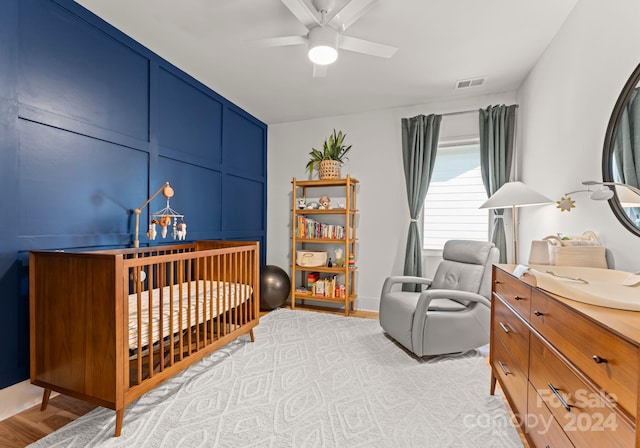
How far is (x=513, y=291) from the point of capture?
4.86 ft

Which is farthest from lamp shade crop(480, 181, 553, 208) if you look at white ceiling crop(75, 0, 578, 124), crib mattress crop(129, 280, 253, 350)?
crib mattress crop(129, 280, 253, 350)

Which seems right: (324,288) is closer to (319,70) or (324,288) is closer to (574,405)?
(319,70)

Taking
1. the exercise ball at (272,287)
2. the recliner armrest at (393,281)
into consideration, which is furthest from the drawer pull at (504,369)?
the exercise ball at (272,287)

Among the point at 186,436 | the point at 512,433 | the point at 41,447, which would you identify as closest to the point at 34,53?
the point at 41,447

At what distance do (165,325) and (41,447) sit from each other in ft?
2.33

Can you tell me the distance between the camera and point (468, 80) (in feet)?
9.63

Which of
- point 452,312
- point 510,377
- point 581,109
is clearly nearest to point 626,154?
point 581,109

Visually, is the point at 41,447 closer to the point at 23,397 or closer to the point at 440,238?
the point at 23,397

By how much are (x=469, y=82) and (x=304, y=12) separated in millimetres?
1993

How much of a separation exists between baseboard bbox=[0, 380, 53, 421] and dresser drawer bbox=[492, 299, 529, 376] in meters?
2.69

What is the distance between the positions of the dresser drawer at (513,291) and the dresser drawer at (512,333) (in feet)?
0.16

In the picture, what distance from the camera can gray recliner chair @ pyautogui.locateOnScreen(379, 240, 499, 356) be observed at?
2.25 m

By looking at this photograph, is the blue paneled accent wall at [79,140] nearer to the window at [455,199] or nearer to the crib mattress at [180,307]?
the crib mattress at [180,307]

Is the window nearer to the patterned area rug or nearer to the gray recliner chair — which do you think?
the gray recliner chair
